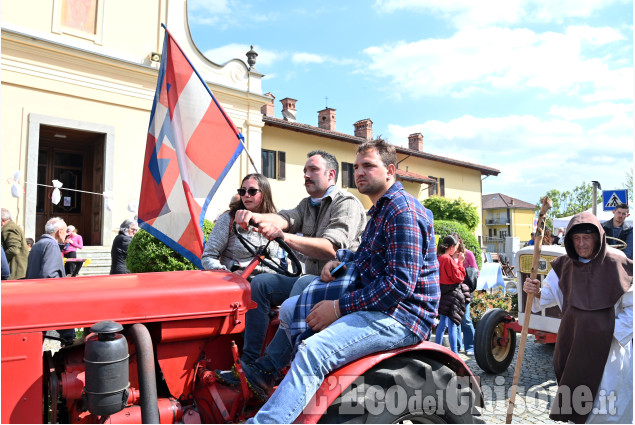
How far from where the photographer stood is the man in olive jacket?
19.6 feet

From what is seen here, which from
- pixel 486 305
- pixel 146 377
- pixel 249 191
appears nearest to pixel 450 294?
pixel 486 305

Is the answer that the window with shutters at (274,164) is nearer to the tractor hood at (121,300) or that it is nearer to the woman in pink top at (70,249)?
the woman in pink top at (70,249)

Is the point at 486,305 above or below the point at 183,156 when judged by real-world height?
below

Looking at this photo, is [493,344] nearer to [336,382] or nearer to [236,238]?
[236,238]

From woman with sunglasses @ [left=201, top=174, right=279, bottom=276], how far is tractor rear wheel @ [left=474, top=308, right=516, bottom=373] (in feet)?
9.69

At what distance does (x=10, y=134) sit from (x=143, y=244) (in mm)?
6883

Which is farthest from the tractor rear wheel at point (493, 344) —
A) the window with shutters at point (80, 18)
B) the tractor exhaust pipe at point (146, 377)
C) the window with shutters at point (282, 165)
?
the window with shutters at point (282, 165)

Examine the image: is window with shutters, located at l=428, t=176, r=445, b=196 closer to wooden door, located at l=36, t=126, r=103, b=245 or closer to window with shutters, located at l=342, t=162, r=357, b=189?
window with shutters, located at l=342, t=162, r=357, b=189

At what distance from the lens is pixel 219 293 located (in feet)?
8.15

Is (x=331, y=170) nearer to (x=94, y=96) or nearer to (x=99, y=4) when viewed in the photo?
(x=94, y=96)

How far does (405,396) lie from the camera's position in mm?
2076

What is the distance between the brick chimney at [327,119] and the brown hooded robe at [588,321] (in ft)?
72.0

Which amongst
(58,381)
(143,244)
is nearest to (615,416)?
(58,381)

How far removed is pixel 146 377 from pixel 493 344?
4367mm
